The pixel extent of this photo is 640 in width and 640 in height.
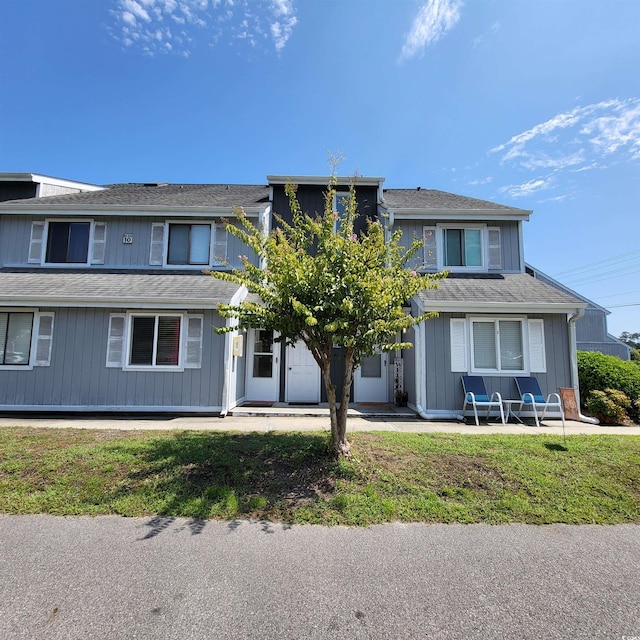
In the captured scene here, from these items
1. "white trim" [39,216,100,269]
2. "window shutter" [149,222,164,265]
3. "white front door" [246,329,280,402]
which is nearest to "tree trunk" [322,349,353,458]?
"white front door" [246,329,280,402]

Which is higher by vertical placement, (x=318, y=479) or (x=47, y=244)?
(x=47, y=244)

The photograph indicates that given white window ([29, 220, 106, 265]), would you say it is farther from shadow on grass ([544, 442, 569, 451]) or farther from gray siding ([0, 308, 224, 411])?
shadow on grass ([544, 442, 569, 451])

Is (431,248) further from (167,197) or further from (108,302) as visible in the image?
(108,302)

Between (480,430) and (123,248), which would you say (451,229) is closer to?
(480,430)

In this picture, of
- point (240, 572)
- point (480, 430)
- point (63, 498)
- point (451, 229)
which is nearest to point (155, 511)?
point (63, 498)

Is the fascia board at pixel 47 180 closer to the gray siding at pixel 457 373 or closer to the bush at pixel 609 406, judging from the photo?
the gray siding at pixel 457 373

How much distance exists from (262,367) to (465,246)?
300 inches

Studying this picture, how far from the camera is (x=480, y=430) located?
782cm

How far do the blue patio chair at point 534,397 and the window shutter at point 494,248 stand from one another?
14.0 feet

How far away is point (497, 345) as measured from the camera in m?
9.52

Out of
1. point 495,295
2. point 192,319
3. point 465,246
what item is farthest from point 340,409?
point 465,246

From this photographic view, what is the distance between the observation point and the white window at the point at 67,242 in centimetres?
1156

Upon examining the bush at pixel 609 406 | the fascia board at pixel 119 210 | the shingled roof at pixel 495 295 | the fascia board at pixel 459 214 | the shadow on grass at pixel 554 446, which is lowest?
the shadow on grass at pixel 554 446

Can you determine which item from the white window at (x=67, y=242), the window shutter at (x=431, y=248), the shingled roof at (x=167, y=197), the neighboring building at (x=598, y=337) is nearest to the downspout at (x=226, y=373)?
the shingled roof at (x=167, y=197)
